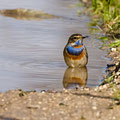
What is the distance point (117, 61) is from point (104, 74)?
2.47ft

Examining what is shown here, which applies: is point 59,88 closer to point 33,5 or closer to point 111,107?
point 111,107

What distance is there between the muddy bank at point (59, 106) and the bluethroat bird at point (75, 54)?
83.9 inches

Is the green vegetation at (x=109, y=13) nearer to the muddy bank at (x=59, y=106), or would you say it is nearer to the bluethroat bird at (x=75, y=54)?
the bluethroat bird at (x=75, y=54)

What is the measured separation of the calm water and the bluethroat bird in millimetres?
134

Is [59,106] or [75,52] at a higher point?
[75,52]

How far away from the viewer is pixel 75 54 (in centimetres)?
869

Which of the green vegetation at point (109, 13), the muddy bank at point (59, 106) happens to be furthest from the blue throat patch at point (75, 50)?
the muddy bank at point (59, 106)

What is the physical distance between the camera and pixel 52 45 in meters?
10.0

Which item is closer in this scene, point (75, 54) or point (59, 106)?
point (59, 106)

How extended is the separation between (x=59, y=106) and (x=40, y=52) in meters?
3.76

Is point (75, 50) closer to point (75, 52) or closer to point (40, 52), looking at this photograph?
point (75, 52)

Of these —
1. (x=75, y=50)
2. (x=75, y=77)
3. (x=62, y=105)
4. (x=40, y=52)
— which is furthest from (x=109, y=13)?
(x=62, y=105)

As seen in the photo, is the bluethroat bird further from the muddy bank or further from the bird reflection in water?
the muddy bank

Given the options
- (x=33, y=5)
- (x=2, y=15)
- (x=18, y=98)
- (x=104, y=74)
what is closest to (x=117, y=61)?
(x=104, y=74)
